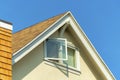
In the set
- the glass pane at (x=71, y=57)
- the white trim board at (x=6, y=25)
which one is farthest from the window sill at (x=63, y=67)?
the white trim board at (x=6, y=25)

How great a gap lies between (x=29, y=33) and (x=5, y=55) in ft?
14.1

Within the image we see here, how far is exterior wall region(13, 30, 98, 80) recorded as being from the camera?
1920cm

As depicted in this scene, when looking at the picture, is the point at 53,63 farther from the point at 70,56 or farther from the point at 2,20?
the point at 2,20

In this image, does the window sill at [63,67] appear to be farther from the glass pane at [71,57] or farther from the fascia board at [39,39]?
the fascia board at [39,39]

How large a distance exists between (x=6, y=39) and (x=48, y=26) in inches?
141

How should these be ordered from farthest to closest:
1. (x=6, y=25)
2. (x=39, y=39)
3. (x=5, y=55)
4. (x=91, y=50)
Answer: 1. (x=91, y=50)
2. (x=39, y=39)
3. (x=6, y=25)
4. (x=5, y=55)

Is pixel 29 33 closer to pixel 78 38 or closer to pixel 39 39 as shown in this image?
pixel 39 39

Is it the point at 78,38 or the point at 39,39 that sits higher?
the point at 78,38

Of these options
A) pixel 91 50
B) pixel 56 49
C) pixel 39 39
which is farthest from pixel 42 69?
pixel 91 50

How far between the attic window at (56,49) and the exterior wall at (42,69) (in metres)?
0.31

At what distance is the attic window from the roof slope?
66cm

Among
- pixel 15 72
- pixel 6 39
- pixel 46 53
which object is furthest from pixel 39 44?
pixel 6 39

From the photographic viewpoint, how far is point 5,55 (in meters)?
17.0

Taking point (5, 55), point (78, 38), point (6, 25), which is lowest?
point (5, 55)
